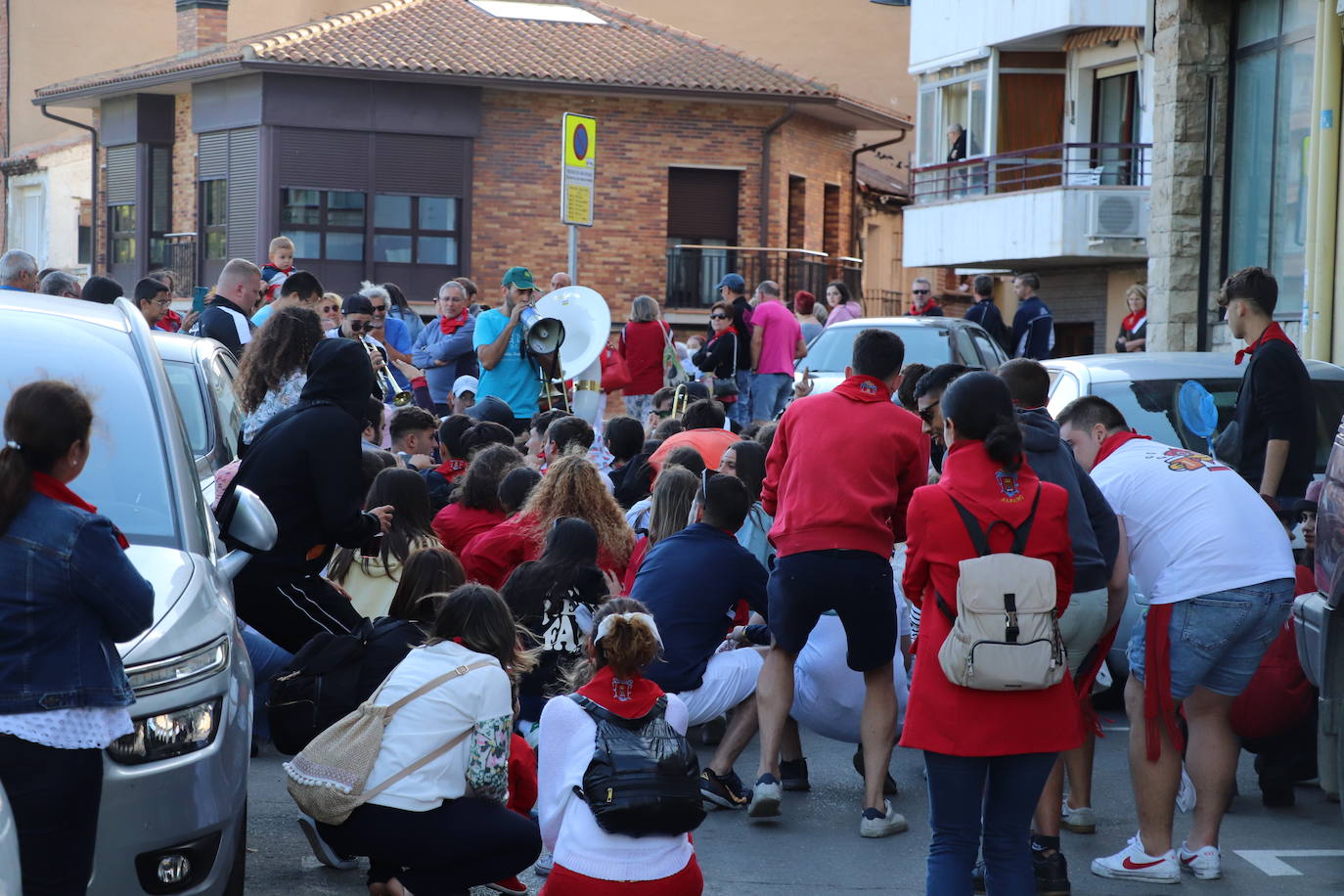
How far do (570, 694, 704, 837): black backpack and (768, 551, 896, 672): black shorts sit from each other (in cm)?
155

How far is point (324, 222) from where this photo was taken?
34.5 metres

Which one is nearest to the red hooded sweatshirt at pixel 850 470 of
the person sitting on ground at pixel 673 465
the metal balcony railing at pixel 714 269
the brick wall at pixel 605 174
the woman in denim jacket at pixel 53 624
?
the person sitting on ground at pixel 673 465

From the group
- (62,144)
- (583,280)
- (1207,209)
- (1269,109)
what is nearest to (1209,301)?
(1207,209)

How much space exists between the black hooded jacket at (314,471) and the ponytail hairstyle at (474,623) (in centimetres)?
129

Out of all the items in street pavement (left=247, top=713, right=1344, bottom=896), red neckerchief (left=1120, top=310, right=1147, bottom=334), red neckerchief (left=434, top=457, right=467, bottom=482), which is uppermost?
red neckerchief (left=1120, top=310, right=1147, bottom=334)

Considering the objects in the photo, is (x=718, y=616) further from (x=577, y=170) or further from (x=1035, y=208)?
(x=1035, y=208)

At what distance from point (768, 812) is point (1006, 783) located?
6.23 ft

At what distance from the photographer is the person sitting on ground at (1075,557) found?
557cm

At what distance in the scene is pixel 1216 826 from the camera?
6.02 meters

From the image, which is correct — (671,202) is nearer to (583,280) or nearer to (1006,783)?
(583,280)

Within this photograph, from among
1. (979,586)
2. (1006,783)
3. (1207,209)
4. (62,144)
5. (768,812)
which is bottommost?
(768,812)

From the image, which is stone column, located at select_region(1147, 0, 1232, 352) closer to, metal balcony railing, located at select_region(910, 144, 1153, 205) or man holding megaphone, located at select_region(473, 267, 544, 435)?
man holding megaphone, located at select_region(473, 267, 544, 435)

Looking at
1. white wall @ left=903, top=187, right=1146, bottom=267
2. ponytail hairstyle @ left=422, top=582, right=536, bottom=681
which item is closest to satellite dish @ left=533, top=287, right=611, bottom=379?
ponytail hairstyle @ left=422, top=582, right=536, bottom=681

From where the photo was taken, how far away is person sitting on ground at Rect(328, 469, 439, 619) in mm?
7207
